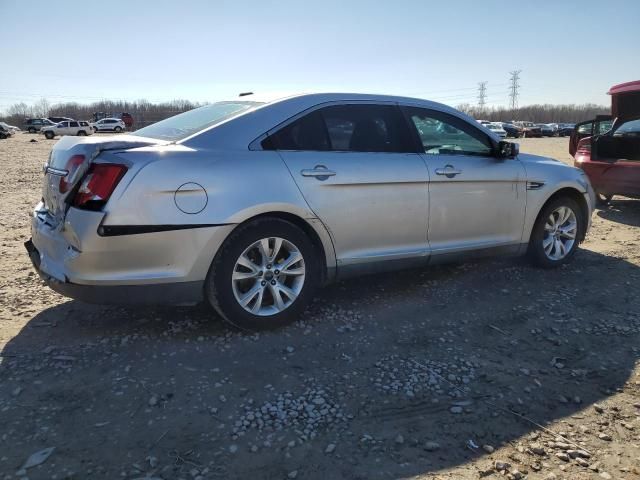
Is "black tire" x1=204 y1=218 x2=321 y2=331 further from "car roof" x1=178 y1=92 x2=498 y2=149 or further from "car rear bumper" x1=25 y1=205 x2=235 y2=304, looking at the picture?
A: "car roof" x1=178 y1=92 x2=498 y2=149

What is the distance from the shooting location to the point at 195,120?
388 centimetres

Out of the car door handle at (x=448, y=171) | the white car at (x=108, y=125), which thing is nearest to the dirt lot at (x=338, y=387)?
the car door handle at (x=448, y=171)

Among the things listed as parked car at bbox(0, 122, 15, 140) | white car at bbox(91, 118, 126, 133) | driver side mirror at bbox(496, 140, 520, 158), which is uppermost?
white car at bbox(91, 118, 126, 133)

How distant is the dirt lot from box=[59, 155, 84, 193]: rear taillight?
3.31 ft

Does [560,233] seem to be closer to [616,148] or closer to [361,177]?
[361,177]

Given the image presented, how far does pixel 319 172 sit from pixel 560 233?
2.90 meters

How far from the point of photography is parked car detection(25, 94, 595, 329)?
10.3 ft

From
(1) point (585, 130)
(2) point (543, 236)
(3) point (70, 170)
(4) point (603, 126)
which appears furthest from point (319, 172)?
(1) point (585, 130)

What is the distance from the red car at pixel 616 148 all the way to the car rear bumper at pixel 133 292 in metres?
6.88

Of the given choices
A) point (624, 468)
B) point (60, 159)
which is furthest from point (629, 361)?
point (60, 159)

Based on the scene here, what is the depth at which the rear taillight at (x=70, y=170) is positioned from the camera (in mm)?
3189

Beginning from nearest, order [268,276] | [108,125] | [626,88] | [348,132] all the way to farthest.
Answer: [268,276] < [348,132] < [626,88] < [108,125]

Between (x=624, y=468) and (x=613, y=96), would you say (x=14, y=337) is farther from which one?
(x=613, y=96)

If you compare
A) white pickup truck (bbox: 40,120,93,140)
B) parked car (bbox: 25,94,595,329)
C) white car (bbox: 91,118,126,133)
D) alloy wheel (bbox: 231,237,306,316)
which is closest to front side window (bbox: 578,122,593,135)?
parked car (bbox: 25,94,595,329)
